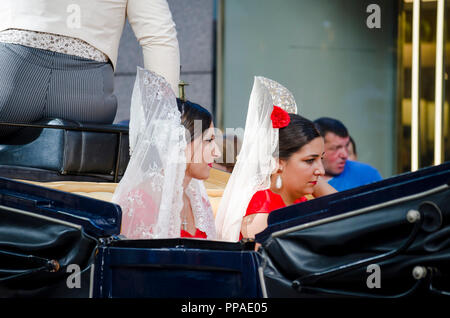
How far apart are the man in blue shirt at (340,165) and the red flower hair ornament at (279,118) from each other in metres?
1.49

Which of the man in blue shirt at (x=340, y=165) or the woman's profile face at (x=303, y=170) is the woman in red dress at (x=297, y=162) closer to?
the woman's profile face at (x=303, y=170)

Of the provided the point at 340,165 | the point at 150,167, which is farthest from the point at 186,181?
the point at 340,165

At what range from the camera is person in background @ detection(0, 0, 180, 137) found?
2.00 m

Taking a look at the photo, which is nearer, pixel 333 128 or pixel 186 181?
pixel 186 181

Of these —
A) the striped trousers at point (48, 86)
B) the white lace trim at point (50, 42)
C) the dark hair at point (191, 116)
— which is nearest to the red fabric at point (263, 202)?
the dark hair at point (191, 116)

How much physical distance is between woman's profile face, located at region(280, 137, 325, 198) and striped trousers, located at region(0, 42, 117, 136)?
692 millimetres

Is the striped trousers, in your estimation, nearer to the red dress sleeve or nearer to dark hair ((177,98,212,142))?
dark hair ((177,98,212,142))

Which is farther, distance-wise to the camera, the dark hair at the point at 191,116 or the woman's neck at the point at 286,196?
the woman's neck at the point at 286,196

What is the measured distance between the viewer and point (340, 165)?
3.60 metres

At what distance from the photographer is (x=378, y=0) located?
4.91 m

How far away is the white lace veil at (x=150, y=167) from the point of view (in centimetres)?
169

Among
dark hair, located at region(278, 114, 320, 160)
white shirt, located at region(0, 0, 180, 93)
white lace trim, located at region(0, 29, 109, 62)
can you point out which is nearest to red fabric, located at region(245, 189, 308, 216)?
dark hair, located at region(278, 114, 320, 160)

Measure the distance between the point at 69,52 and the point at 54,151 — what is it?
1.11 feet

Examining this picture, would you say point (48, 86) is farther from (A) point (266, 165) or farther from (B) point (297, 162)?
(B) point (297, 162)
